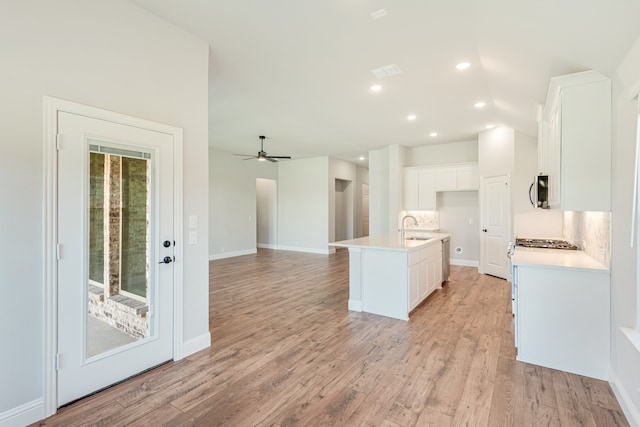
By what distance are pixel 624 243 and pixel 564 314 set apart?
32.0 inches

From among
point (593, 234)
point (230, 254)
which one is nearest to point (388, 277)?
point (593, 234)

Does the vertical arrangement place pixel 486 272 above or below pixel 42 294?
below

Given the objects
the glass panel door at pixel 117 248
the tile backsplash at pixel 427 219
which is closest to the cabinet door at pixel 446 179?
the tile backsplash at pixel 427 219

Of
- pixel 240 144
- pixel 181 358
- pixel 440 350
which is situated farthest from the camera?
pixel 240 144

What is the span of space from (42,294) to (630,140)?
4006 millimetres

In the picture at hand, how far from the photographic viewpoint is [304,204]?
957cm

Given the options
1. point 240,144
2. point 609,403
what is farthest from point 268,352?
point 240,144

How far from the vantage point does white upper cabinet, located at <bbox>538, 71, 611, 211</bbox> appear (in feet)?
7.53

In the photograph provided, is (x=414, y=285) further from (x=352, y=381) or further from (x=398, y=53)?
(x=398, y=53)

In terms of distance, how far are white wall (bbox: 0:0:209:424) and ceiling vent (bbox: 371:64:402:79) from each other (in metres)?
2.25

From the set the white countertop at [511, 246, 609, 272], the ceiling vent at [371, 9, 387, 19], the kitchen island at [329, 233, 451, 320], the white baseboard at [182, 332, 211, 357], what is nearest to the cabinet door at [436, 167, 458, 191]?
the kitchen island at [329, 233, 451, 320]

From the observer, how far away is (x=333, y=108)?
4.92 metres

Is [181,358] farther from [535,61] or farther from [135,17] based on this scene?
[535,61]

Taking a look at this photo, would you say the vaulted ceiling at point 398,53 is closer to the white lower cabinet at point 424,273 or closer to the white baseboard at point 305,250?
the white lower cabinet at point 424,273
